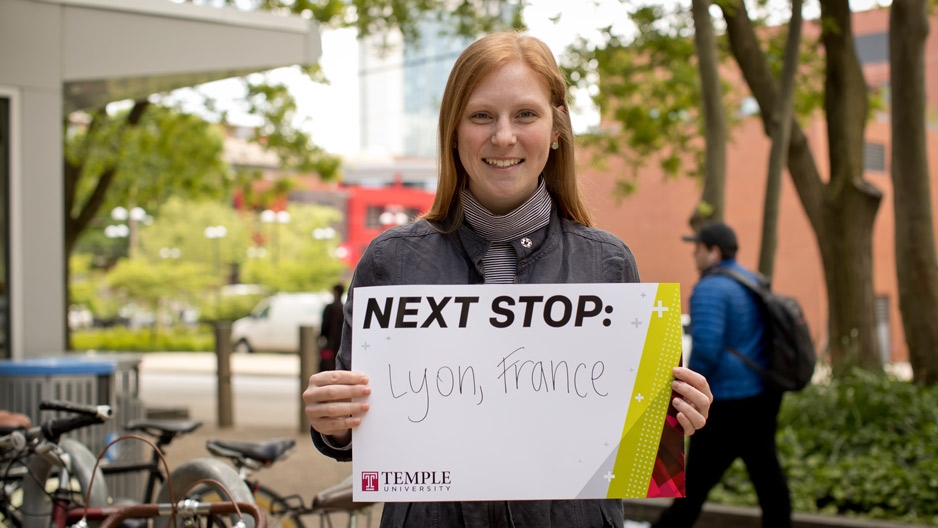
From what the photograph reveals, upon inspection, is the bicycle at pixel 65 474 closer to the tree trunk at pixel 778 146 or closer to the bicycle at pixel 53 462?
the bicycle at pixel 53 462

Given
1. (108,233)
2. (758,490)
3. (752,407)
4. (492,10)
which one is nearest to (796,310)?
(752,407)

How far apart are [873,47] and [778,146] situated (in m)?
39.8

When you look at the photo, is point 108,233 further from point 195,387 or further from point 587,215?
point 587,215

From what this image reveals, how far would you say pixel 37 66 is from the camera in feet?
27.6

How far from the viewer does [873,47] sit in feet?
147

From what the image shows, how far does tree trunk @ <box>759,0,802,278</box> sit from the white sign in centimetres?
675

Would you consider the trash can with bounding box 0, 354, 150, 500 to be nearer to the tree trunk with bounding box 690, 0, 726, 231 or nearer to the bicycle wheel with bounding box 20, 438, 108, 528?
the bicycle wheel with bounding box 20, 438, 108, 528

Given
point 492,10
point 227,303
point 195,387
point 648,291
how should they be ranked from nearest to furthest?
point 648,291, point 492,10, point 195,387, point 227,303

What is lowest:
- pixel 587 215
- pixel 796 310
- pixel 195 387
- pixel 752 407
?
pixel 195 387

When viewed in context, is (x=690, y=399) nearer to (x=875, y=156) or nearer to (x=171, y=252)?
(x=875, y=156)

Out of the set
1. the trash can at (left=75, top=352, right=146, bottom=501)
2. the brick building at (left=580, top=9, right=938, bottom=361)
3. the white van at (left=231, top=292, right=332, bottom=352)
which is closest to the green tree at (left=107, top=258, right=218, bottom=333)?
the white van at (left=231, top=292, right=332, bottom=352)

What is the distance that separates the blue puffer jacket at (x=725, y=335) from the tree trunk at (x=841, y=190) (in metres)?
4.56

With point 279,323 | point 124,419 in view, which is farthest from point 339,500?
point 279,323

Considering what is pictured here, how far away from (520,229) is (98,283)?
176 ft
